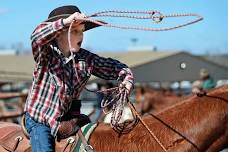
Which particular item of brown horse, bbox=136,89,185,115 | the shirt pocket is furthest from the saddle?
brown horse, bbox=136,89,185,115

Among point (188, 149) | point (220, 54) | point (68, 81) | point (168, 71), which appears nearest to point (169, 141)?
point (188, 149)

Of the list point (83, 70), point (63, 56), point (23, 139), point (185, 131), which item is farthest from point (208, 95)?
point (23, 139)

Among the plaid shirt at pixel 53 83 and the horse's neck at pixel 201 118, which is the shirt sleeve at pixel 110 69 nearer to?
the plaid shirt at pixel 53 83

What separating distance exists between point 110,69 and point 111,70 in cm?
1

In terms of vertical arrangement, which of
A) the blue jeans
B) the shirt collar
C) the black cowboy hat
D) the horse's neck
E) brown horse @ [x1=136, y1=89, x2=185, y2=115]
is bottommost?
brown horse @ [x1=136, y1=89, x2=185, y2=115]

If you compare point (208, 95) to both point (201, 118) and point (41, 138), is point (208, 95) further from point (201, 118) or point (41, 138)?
point (41, 138)

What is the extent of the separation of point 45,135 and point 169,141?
0.86 m

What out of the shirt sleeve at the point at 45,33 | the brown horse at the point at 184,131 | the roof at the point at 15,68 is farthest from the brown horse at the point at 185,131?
the roof at the point at 15,68

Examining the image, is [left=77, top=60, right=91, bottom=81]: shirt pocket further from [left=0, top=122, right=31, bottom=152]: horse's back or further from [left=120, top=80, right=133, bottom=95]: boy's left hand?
[left=0, top=122, right=31, bottom=152]: horse's back

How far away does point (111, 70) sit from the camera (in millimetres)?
4113

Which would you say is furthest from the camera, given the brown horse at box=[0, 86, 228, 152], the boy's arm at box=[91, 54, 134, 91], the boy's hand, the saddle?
the boy's arm at box=[91, 54, 134, 91]

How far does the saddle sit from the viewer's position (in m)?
3.90

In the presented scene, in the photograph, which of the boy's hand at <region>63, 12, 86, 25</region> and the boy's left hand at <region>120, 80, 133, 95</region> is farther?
the boy's left hand at <region>120, 80, 133, 95</region>

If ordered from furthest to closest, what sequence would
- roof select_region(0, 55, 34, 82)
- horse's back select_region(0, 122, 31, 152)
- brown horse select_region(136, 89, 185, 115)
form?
roof select_region(0, 55, 34, 82) < brown horse select_region(136, 89, 185, 115) < horse's back select_region(0, 122, 31, 152)
